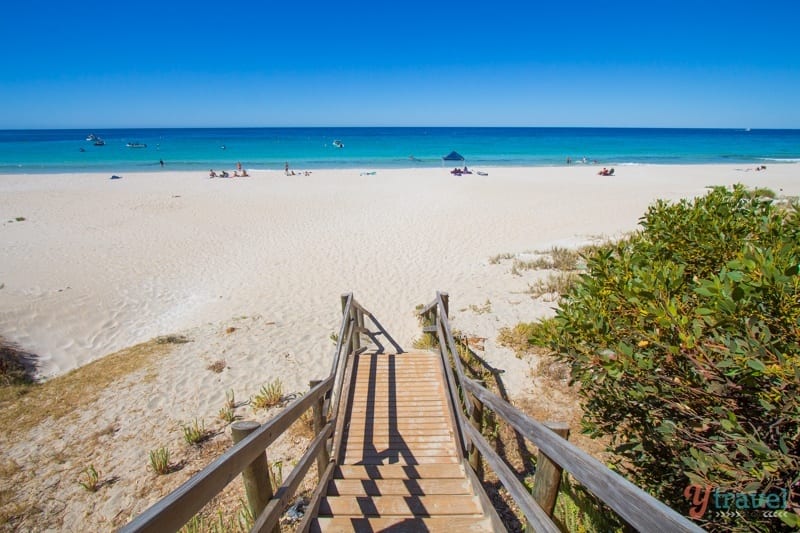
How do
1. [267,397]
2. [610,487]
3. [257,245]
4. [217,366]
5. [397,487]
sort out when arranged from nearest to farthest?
[610,487] → [397,487] → [267,397] → [217,366] → [257,245]

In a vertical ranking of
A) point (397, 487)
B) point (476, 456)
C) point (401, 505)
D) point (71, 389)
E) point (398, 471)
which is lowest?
point (71, 389)

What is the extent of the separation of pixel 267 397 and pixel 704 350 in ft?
19.5

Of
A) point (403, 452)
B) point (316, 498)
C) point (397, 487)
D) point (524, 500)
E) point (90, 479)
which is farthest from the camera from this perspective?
point (90, 479)

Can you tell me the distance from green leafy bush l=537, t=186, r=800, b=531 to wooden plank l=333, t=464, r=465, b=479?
1.53m

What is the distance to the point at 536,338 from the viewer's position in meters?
3.33

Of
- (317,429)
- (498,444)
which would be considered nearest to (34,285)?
(317,429)

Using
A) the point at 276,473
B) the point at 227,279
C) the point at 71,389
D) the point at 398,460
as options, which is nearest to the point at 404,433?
the point at 398,460

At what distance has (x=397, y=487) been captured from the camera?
11.6 ft

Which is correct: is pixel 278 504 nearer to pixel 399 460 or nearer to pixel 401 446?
pixel 399 460

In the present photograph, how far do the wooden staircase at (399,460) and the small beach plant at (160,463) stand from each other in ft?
7.83

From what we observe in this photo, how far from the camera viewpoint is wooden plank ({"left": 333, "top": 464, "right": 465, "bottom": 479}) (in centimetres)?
383

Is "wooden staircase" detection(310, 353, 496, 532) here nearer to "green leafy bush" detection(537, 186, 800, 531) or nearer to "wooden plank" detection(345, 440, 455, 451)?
"wooden plank" detection(345, 440, 455, 451)

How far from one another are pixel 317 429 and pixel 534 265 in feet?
32.5

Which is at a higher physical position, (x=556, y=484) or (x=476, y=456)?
(x=556, y=484)
